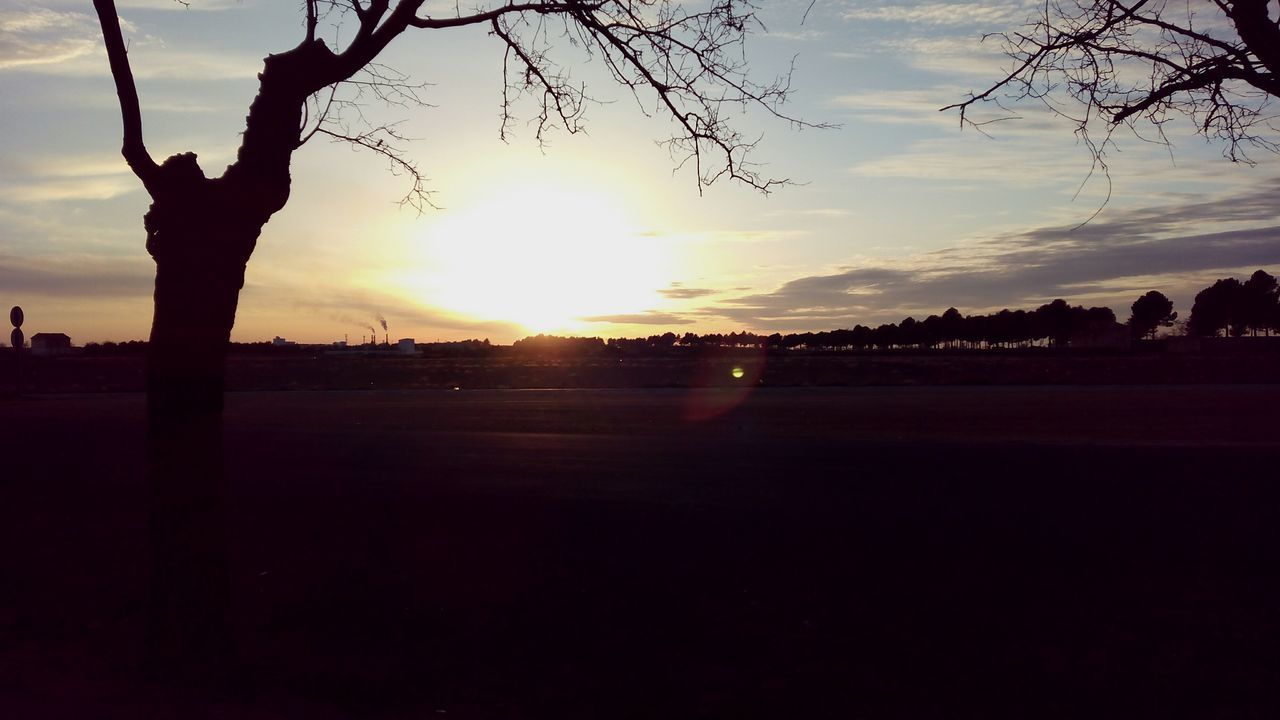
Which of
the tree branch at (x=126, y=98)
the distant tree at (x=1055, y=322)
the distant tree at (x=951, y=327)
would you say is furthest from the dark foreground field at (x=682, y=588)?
the distant tree at (x=951, y=327)

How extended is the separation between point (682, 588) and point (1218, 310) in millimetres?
157555

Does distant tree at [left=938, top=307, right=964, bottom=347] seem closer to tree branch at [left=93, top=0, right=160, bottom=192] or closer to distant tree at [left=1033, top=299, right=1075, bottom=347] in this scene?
distant tree at [left=1033, top=299, right=1075, bottom=347]

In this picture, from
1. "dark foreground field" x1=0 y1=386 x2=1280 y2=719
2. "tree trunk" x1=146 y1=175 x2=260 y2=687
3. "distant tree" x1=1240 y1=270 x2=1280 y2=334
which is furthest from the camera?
"distant tree" x1=1240 y1=270 x2=1280 y2=334

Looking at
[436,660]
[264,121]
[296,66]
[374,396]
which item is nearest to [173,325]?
[264,121]

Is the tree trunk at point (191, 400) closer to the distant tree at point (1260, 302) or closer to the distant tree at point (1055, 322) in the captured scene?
the distant tree at point (1260, 302)

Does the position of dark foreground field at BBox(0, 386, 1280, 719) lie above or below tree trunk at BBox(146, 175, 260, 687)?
below

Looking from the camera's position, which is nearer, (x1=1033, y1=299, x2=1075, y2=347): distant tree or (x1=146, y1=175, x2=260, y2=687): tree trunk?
(x1=146, y1=175, x2=260, y2=687): tree trunk

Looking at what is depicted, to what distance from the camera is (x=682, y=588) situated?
7.14m

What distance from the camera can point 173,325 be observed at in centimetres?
579

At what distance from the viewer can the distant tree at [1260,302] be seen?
13532 centimetres

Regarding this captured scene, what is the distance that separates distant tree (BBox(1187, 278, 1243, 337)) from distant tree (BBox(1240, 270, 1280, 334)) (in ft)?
3.01

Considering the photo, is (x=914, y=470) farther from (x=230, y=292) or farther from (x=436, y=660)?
(x=230, y=292)

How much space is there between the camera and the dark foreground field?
5336mm

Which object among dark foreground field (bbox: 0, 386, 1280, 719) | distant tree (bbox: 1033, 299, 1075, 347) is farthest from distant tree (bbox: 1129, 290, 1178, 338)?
dark foreground field (bbox: 0, 386, 1280, 719)
